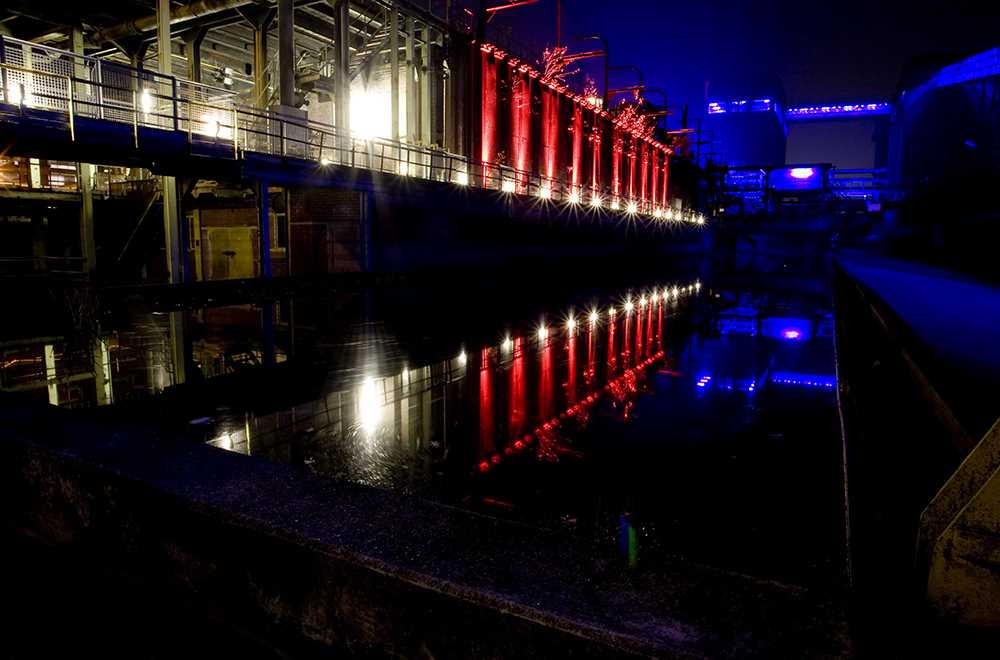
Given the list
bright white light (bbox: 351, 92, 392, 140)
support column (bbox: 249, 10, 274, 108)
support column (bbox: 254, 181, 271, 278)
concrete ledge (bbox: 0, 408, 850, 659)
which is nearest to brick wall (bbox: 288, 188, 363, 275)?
support column (bbox: 254, 181, 271, 278)

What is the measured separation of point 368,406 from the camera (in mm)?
6203

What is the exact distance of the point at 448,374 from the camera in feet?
25.2

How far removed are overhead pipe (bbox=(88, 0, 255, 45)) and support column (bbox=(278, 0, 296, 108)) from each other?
215 cm

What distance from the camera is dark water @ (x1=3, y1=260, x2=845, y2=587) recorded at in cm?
379

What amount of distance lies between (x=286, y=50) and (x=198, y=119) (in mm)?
5271

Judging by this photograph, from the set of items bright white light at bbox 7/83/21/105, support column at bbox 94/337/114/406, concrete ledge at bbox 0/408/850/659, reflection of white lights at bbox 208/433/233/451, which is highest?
Answer: bright white light at bbox 7/83/21/105

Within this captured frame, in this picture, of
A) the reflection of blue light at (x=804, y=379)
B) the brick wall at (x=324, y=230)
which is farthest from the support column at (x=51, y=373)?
the brick wall at (x=324, y=230)

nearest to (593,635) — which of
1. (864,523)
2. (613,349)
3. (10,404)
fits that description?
(864,523)

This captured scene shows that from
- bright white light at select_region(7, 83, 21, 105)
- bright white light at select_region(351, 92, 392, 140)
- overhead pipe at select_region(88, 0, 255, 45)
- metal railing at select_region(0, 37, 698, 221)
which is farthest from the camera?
bright white light at select_region(351, 92, 392, 140)

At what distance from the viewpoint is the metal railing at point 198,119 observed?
41.7 ft

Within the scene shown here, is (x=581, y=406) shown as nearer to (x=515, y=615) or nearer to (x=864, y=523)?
(x=864, y=523)

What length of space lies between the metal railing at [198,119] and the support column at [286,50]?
109 cm

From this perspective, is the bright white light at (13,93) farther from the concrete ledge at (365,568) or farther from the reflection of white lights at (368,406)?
the concrete ledge at (365,568)

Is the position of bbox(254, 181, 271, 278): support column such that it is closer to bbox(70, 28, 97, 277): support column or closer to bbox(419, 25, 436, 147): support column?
bbox(70, 28, 97, 277): support column
